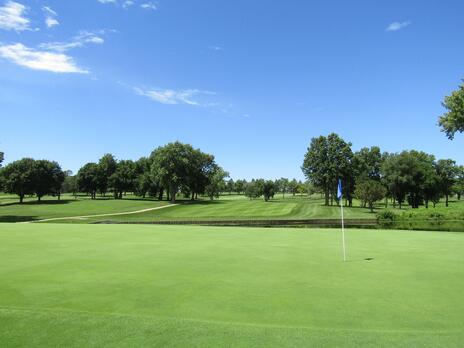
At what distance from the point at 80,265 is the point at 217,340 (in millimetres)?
6782

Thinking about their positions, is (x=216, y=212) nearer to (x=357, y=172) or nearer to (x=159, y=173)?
(x=159, y=173)

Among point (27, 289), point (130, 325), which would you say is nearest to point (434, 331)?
point (130, 325)

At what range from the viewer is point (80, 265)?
435 inches

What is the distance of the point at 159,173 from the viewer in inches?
3246

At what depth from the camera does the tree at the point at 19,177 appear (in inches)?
3349

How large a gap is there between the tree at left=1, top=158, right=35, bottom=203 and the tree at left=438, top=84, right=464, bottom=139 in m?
80.4

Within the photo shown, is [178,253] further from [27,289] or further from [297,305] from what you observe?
→ [297,305]

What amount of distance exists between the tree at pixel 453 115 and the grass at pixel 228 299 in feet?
92.7

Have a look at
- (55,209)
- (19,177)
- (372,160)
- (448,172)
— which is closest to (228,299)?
(55,209)

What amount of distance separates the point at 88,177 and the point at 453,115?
307ft

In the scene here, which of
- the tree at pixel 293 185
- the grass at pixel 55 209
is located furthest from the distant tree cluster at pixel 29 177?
the tree at pixel 293 185

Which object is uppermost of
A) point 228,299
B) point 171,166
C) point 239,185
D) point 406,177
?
point 171,166

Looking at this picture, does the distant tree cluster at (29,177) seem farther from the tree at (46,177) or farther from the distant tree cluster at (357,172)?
the distant tree cluster at (357,172)

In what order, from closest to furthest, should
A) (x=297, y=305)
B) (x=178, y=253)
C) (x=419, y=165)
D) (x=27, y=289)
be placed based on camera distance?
(x=297, y=305) → (x=27, y=289) → (x=178, y=253) → (x=419, y=165)
